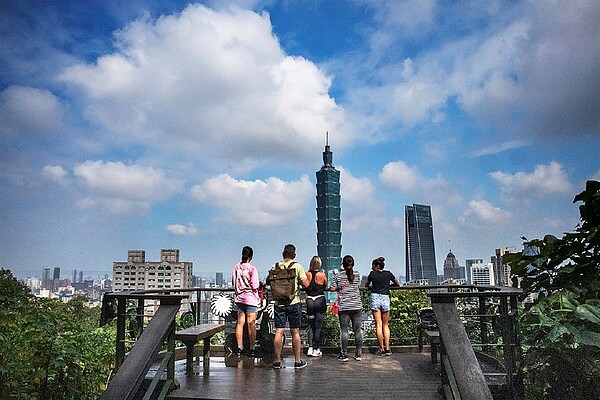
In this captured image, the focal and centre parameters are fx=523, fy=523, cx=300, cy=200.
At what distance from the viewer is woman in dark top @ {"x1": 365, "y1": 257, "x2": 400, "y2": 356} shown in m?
7.55

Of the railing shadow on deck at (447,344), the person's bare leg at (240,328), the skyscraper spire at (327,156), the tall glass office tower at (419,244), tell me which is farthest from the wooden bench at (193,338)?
the skyscraper spire at (327,156)

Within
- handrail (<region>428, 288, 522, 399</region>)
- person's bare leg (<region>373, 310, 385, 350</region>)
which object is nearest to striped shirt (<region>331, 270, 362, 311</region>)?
person's bare leg (<region>373, 310, 385, 350</region>)

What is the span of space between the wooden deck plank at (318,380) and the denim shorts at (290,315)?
572mm

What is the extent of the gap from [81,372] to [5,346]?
1025mm

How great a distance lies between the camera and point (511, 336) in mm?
4848

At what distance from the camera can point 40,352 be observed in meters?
5.33

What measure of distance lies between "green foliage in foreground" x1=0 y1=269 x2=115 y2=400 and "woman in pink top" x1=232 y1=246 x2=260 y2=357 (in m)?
1.75

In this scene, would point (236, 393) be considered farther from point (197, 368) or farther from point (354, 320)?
point (354, 320)

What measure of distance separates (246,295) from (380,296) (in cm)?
200

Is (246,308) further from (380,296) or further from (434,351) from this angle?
(434,351)

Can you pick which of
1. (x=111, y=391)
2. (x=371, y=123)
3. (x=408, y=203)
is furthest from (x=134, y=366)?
(x=408, y=203)

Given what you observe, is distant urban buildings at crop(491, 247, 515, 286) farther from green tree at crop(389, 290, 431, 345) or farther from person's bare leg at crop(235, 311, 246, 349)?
person's bare leg at crop(235, 311, 246, 349)

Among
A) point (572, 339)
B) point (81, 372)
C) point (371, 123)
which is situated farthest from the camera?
point (371, 123)

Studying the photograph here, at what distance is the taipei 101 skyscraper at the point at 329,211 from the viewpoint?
151250 millimetres
